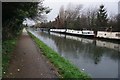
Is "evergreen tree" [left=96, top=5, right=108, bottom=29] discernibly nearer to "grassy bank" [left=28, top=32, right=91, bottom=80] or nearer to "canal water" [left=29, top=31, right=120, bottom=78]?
"canal water" [left=29, top=31, right=120, bottom=78]

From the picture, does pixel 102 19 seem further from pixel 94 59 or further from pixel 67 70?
pixel 67 70

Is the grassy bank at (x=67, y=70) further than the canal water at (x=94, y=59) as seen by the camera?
No

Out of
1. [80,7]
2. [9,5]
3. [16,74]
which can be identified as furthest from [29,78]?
[80,7]

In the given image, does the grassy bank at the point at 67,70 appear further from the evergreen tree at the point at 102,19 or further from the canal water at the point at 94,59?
the evergreen tree at the point at 102,19

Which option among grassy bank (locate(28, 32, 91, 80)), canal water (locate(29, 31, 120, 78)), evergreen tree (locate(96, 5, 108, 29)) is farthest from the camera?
evergreen tree (locate(96, 5, 108, 29))

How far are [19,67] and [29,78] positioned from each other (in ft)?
7.15

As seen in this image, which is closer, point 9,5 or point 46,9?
point 9,5

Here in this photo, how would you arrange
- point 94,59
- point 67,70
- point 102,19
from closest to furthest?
1. point 67,70
2. point 94,59
3. point 102,19

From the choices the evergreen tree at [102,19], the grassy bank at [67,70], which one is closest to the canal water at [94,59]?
the grassy bank at [67,70]

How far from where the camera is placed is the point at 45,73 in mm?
10008

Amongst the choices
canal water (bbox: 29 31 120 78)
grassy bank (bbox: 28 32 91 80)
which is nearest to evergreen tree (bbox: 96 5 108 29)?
canal water (bbox: 29 31 120 78)

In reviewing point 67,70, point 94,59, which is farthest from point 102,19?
point 67,70

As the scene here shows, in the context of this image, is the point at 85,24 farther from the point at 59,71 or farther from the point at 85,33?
the point at 59,71

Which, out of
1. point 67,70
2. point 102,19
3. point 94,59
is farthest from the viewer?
point 102,19
